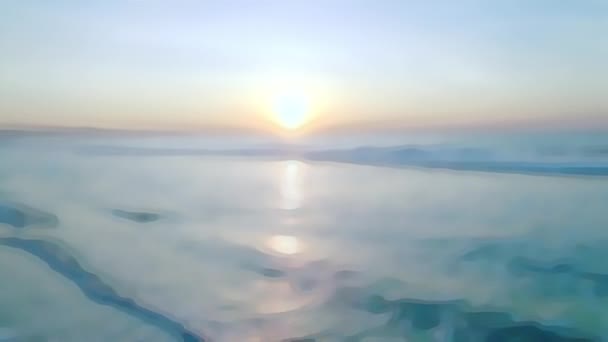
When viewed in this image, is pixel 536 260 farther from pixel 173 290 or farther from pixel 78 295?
pixel 78 295

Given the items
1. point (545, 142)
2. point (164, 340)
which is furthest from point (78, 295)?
point (545, 142)

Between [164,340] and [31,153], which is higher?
[31,153]

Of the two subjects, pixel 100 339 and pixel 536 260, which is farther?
pixel 536 260

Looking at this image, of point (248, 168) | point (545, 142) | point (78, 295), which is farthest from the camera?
point (248, 168)

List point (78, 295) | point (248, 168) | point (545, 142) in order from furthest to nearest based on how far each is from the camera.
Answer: point (248, 168), point (545, 142), point (78, 295)

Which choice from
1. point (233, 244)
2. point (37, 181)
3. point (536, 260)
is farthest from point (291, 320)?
point (37, 181)

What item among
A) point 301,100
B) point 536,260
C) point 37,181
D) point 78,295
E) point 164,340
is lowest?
point 164,340

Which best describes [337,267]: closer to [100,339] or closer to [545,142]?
[100,339]
